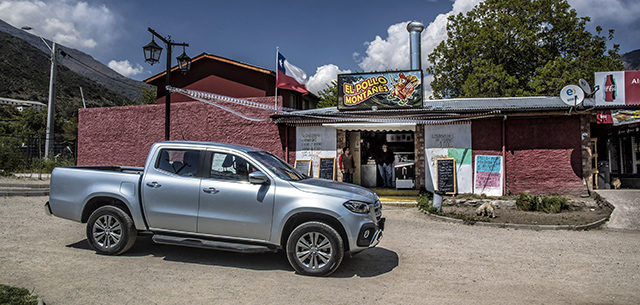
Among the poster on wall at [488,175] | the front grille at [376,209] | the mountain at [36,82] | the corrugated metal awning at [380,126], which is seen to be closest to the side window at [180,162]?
the front grille at [376,209]

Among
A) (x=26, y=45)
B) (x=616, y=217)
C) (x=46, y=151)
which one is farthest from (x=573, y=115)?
(x=26, y=45)

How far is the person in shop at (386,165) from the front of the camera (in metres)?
14.1

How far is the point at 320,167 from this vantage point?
1375 cm

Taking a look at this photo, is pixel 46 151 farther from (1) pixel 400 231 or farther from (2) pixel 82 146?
(1) pixel 400 231

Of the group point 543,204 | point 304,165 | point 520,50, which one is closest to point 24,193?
point 304,165

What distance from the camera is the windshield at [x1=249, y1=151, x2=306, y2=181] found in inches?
215

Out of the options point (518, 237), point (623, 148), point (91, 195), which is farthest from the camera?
point (623, 148)

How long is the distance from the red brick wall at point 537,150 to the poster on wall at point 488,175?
25 cm

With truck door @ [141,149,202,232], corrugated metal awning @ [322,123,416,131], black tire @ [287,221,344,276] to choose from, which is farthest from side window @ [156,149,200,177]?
corrugated metal awning @ [322,123,416,131]

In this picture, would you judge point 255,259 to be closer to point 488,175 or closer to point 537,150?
point 488,175

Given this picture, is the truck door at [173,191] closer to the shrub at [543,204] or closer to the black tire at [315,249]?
the black tire at [315,249]

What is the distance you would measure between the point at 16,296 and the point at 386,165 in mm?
11764

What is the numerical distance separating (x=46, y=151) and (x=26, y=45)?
79.3 metres

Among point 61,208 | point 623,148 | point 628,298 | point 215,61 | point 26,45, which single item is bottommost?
point 628,298
